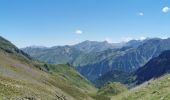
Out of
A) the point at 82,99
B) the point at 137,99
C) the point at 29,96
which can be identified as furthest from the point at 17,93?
the point at 82,99

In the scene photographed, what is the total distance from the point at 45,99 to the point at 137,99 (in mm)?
29545

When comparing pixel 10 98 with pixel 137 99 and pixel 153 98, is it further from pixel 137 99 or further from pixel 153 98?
A: pixel 153 98

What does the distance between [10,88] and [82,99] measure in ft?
327

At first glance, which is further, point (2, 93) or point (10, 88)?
point (10, 88)

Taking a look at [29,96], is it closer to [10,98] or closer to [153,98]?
[10,98]

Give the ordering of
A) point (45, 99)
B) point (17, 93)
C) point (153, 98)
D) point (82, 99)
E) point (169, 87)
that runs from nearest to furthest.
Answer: point (153, 98)
point (169, 87)
point (17, 93)
point (45, 99)
point (82, 99)

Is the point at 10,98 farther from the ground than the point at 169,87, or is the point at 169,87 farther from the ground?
the point at 169,87

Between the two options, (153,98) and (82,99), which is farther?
(82,99)

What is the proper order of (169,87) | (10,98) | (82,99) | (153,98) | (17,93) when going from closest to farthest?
(153,98), (169,87), (10,98), (17,93), (82,99)

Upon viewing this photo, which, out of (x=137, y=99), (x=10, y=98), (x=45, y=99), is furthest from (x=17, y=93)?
(x=137, y=99)

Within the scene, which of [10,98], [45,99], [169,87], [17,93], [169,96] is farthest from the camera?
[45,99]

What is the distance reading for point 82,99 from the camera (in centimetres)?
16012

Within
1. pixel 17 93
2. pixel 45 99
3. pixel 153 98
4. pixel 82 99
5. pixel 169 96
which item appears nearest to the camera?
pixel 169 96

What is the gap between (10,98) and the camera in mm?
52594
